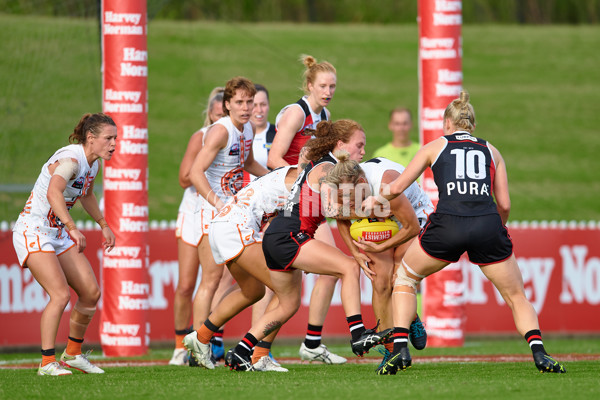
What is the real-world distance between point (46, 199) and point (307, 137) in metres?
2.46

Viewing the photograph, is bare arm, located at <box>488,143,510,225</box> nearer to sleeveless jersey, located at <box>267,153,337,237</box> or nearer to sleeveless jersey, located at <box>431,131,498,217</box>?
sleeveless jersey, located at <box>431,131,498,217</box>

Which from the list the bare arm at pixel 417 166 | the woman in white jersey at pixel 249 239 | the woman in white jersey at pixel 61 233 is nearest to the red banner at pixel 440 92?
the woman in white jersey at pixel 249 239

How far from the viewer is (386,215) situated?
7473 mm

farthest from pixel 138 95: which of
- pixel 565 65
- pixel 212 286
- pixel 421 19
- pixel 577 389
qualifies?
pixel 565 65

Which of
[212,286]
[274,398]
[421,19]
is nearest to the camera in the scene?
[274,398]

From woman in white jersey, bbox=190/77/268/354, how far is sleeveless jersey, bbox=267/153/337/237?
103 centimetres

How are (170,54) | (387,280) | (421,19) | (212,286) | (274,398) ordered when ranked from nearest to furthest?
(274,398) < (387,280) < (212,286) < (421,19) < (170,54)

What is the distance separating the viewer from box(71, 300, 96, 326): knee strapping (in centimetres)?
792

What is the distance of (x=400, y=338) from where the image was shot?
7066mm

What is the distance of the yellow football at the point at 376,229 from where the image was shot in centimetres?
757

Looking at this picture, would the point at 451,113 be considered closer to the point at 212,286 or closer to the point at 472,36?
the point at 212,286

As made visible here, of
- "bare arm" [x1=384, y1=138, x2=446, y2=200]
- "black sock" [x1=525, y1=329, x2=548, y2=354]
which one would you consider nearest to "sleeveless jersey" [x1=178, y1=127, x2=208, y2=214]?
"bare arm" [x1=384, y1=138, x2=446, y2=200]

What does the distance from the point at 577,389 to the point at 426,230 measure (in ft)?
5.08

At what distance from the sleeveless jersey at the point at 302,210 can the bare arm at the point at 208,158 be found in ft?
3.52
